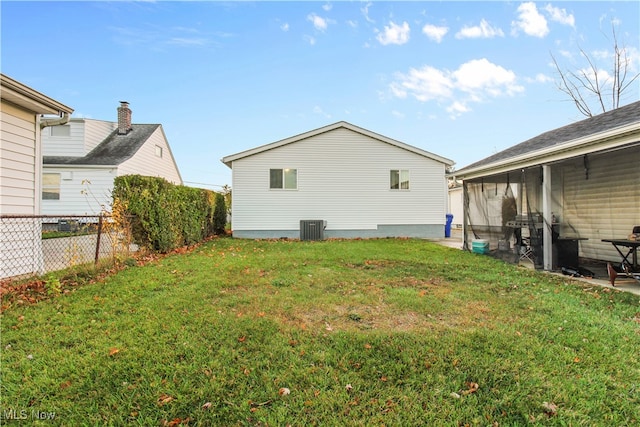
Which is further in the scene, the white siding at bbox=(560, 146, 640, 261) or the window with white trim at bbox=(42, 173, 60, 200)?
the window with white trim at bbox=(42, 173, 60, 200)

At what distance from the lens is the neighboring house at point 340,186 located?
11773 millimetres

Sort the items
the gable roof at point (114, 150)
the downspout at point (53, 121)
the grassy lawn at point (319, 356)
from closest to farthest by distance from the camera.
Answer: the grassy lawn at point (319, 356) < the downspout at point (53, 121) < the gable roof at point (114, 150)

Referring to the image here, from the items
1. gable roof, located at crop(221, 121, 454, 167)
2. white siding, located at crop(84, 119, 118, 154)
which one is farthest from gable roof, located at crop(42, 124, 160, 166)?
gable roof, located at crop(221, 121, 454, 167)

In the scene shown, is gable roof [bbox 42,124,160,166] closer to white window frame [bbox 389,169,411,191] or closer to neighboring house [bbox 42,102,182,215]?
neighboring house [bbox 42,102,182,215]

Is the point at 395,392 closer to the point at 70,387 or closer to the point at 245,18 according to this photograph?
the point at 70,387

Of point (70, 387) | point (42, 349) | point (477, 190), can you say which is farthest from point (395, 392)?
point (477, 190)

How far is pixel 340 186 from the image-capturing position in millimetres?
12172

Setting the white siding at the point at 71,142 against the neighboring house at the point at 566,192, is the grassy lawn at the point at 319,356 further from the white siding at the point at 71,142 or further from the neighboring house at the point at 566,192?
the white siding at the point at 71,142

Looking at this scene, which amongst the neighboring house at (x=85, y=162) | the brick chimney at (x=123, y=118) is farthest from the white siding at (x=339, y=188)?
the brick chimney at (x=123, y=118)

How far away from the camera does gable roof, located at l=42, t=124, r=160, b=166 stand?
13164mm

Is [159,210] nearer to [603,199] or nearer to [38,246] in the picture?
[38,246]

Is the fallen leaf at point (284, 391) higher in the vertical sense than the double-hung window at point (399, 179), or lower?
lower

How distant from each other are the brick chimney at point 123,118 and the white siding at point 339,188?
8.54 metres

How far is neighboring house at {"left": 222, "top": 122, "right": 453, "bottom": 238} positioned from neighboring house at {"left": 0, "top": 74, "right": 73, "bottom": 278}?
6.59 metres
